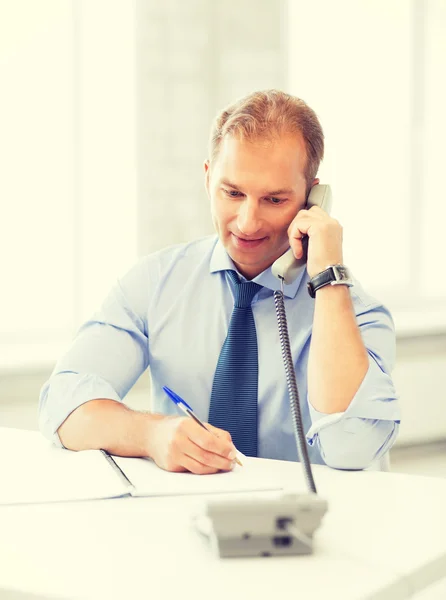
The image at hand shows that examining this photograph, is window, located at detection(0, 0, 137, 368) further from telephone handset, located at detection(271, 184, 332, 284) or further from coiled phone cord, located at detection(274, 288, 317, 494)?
coiled phone cord, located at detection(274, 288, 317, 494)

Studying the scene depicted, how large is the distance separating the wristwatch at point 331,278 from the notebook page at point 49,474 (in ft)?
1.68

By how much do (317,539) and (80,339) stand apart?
0.90m

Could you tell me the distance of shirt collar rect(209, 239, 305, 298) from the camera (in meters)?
1.71

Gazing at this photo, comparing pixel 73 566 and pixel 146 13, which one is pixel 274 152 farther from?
pixel 146 13

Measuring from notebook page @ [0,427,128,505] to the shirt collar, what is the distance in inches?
20.6

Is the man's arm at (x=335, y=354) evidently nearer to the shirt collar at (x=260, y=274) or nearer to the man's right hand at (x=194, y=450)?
the shirt collar at (x=260, y=274)

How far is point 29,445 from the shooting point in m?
A: 1.47

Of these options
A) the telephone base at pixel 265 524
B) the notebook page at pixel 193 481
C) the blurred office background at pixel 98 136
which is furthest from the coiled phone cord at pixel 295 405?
the blurred office background at pixel 98 136

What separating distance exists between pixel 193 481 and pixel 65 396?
1.45 ft

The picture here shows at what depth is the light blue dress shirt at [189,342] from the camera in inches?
62.3

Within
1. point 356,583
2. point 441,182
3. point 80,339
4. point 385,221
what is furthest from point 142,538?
point 441,182

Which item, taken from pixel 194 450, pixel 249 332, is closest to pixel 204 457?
pixel 194 450

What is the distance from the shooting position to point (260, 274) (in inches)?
67.6

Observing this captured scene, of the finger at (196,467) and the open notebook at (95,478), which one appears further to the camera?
the finger at (196,467)
